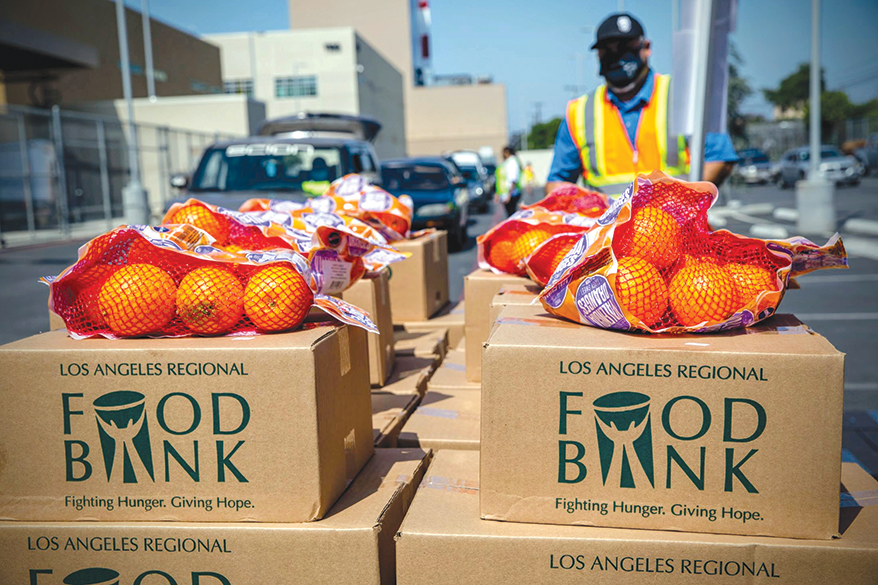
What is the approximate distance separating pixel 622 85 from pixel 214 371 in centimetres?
263

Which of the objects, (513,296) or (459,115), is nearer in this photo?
(513,296)

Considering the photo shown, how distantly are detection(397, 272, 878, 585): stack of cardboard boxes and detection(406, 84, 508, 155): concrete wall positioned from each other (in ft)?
240

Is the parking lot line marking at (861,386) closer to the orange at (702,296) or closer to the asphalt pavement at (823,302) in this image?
the asphalt pavement at (823,302)

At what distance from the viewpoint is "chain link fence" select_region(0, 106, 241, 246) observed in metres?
17.5

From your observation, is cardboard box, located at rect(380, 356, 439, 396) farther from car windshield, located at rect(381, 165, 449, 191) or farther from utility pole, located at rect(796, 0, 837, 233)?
utility pole, located at rect(796, 0, 837, 233)

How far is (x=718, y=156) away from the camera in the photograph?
12.2 ft

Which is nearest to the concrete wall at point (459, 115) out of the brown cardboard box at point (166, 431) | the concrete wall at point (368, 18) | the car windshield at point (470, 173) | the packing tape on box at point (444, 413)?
the concrete wall at point (368, 18)

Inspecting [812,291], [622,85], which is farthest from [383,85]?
[622,85]

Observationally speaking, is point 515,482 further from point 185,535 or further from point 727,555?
point 185,535

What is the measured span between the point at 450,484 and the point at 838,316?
19.8ft

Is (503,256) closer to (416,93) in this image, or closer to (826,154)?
(826,154)

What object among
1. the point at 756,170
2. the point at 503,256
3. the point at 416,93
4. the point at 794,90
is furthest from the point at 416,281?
the point at 794,90

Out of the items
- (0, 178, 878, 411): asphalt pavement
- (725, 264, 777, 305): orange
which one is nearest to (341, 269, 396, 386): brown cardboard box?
(725, 264, 777, 305): orange

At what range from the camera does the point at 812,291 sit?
823 cm
